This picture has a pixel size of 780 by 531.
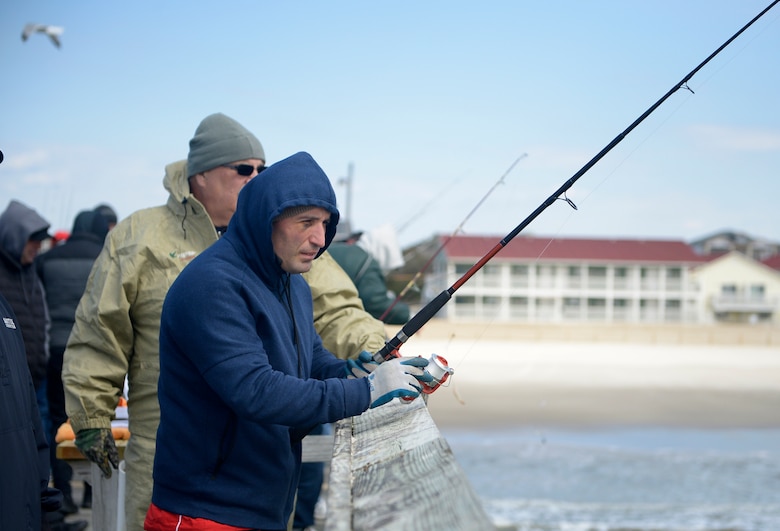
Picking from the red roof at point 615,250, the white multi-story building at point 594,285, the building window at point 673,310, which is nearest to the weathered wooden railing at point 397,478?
the red roof at point 615,250

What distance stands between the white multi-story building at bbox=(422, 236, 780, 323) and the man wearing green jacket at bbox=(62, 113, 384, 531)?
59970mm

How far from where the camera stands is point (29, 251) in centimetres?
581

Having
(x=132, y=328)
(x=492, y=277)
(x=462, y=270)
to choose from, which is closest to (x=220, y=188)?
(x=132, y=328)

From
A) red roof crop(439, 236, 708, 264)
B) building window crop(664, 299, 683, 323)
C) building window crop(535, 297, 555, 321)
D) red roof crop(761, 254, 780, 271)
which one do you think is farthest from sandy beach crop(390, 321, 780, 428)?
red roof crop(761, 254, 780, 271)

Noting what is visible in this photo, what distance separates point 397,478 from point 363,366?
34.2 inches

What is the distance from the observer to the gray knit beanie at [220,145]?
3.35m

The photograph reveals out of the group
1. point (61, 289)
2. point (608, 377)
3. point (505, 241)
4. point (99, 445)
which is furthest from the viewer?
point (608, 377)

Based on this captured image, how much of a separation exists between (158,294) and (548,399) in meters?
18.0

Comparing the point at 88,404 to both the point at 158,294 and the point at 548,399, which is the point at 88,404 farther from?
the point at 548,399

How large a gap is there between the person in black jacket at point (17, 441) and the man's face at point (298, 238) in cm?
74

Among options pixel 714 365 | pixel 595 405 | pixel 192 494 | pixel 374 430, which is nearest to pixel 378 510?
pixel 374 430

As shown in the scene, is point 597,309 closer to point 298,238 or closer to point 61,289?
point 61,289

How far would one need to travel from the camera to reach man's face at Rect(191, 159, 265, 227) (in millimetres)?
3383

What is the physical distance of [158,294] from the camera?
10.3ft
